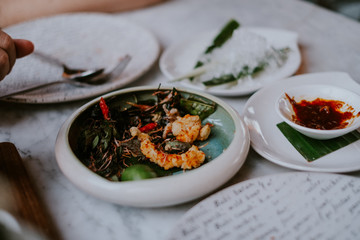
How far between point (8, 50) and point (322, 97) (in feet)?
3.77

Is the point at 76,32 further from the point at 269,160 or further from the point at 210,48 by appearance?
the point at 269,160

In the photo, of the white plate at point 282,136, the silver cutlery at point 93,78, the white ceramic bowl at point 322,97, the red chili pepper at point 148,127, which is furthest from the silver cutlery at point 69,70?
the white ceramic bowl at point 322,97

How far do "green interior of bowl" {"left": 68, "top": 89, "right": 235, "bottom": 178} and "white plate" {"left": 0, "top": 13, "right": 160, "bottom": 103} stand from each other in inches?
8.0

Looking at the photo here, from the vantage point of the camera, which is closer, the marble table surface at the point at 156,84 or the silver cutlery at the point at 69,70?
the marble table surface at the point at 156,84

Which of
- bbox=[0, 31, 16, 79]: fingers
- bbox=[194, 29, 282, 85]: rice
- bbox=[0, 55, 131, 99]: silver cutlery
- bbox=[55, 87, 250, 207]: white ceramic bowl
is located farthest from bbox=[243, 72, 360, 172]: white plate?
bbox=[0, 31, 16, 79]: fingers

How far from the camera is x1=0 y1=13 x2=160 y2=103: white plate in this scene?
4.23ft

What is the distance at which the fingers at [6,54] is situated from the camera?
1.02 metres

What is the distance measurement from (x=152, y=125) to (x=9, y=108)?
69 cm

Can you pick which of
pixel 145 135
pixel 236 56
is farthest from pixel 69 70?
pixel 236 56

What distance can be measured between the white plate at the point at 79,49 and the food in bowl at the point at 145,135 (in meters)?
0.25

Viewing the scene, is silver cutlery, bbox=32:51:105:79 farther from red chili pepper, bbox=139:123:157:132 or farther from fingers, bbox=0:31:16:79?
red chili pepper, bbox=139:123:157:132

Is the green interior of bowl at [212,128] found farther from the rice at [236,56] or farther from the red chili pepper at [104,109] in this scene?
the rice at [236,56]

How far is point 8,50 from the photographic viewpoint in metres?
1.08

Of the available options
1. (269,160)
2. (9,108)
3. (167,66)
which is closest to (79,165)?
(269,160)
